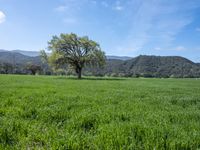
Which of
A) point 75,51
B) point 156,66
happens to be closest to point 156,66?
point 156,66

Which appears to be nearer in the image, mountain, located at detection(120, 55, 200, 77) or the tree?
the tree

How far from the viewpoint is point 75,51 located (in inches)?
2237

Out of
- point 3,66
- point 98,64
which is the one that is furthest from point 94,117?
point 3,66

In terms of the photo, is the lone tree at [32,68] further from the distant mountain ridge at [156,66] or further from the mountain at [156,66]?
the mountain at [156,66]

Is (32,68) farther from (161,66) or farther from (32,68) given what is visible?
(161,66)

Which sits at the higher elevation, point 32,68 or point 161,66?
point 161,66

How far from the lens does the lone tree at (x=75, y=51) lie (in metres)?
55.4

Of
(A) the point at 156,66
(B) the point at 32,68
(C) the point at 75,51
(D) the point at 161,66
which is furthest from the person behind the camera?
(A) the point at 156,66

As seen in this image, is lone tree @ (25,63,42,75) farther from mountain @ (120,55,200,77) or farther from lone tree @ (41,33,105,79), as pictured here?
lone tree @ (41,33,105,79)

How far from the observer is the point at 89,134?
5.57m

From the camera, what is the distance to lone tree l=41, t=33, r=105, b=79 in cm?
5544

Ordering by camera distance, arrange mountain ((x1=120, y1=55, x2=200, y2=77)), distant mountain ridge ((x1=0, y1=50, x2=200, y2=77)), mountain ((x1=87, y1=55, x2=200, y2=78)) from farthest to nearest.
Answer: distant mountain ridge ((x1=0, y1=50, x2=200, y2=77)) → mountain ((x1=87, y1=55, x2=200, y2=78)) → mountain ((x1=120, y1=55, x2=200, y2=77))

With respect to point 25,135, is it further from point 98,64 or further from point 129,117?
point 98,64

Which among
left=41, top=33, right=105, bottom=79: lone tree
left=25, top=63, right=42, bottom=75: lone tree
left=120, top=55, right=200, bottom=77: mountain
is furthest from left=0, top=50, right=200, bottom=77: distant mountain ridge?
left=41, top=33, right=105, bottom=79: lone tree
